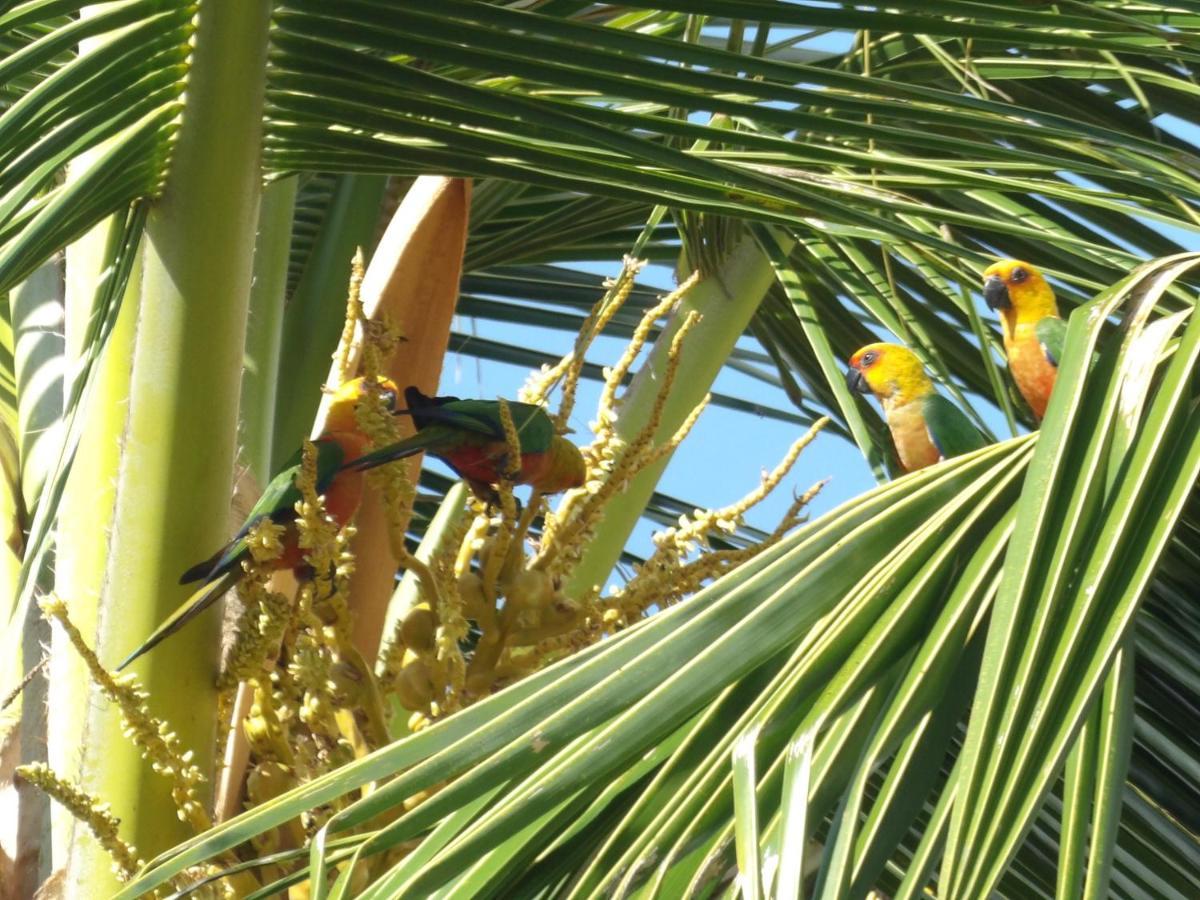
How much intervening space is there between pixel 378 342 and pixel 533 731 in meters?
0.68

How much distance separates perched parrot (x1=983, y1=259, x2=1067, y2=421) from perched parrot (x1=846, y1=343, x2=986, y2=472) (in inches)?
6.4

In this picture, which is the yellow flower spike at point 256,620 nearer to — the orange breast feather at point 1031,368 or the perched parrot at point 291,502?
the perched parrot at point 291,502

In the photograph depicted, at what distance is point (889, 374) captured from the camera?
2.64 m

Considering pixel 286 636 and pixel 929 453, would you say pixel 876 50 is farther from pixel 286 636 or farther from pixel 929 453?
pixel 286 636

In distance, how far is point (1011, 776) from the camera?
2.56 ft

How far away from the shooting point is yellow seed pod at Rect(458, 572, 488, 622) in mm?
1521

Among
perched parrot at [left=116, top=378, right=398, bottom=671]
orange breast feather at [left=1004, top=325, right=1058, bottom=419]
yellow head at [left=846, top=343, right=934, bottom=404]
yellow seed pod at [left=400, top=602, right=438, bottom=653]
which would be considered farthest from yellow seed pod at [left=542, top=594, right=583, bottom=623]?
yellow head at [left=846, top=343, right=934, bottom=404]

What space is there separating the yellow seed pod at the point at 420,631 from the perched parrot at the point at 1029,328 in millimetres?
1213

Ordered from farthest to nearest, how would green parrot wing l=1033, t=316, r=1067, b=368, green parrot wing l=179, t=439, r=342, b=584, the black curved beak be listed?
green parrot wing l=1033, t=316, r=1067, b=368 → the black curved beak → green parrot wing l=179, t=439, r=342, b=584

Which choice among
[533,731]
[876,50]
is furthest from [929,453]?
[533,731]

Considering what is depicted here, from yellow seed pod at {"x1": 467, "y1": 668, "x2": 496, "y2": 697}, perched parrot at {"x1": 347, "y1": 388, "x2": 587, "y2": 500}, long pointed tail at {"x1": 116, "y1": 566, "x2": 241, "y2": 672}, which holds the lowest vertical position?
yellow seed pod at {"x1": 467, "y1": 668, "x2": 496, "y2": 697}

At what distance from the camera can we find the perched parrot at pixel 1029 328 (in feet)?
7.73

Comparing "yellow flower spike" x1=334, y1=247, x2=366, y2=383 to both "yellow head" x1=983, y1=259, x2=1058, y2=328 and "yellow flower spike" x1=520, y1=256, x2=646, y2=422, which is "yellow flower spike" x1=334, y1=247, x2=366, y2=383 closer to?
"yellow flower spike" x1=520, y1=256, x2=646, y2=422

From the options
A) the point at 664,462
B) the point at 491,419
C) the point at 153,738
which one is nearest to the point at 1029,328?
the point at 664,462
